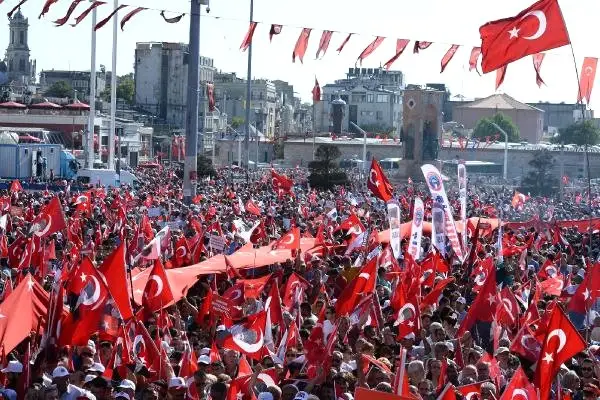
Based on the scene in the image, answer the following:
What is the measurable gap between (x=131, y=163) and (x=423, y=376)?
9048cm

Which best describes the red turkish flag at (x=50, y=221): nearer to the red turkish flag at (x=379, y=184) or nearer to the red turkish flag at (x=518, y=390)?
the red turkish flag at (x=379, y=184)

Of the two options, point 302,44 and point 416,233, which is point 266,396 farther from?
point 302,44

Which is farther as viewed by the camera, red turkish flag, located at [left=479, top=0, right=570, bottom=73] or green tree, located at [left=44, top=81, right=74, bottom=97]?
green tree, located at [left=44, top=81, right=74, bottom=97]

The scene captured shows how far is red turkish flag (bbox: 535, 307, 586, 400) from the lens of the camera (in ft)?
35.0

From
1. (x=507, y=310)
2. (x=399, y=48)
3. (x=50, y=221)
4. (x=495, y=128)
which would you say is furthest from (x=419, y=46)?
(x=495, y=128)

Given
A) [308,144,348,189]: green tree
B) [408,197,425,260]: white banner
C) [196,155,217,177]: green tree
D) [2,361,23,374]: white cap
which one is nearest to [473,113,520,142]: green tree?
[196,155,217,177]: green tree

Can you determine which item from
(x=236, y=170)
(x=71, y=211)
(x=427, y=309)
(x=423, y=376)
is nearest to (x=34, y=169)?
(x=71, y=211)

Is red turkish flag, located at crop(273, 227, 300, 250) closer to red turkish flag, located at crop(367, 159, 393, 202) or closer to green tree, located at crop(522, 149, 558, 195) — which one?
red turkish flag, located at crop(367, 159, 393, 202)

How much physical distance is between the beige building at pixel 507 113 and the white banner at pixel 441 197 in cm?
12227

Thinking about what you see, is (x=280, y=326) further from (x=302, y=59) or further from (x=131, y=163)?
(x=131, y=163)

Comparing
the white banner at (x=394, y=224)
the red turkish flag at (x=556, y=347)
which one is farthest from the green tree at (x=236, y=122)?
the red turkish flag at (x=556, y=347)

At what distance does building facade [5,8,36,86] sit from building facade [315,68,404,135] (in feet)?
116

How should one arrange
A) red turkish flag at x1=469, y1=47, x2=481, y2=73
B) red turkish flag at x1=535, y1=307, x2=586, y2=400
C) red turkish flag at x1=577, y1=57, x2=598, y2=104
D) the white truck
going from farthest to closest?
the white truck
red turkish flag at x1=469, y1=47, x2=481, y2=73
red turkish flag at x1=577, y1=57, x2=598, y2=104
red turkish flag at x1=535, y1=307, x2=586, y2=400

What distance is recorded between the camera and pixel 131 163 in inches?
3959
